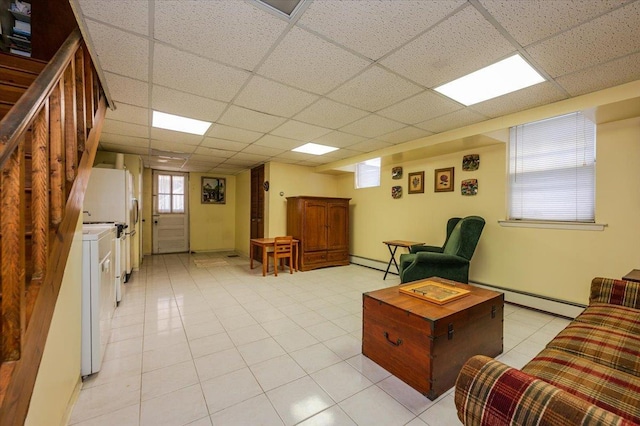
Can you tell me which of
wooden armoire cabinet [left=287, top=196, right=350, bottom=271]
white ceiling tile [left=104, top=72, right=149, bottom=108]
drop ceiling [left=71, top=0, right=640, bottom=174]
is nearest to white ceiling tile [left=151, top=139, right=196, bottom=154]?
drop ceiling [left=71, top=0, right=640, bottom=174]

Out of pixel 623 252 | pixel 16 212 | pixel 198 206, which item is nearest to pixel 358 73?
pixel 16 212

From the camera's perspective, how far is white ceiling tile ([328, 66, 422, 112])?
91.1 inches

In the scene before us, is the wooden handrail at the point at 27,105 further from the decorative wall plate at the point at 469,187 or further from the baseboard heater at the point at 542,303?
the baseboard heater at the point at 542,303

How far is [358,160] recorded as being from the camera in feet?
17.9

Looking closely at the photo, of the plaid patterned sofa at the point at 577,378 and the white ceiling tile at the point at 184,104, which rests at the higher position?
the white ceiling tile at the point at 184,104

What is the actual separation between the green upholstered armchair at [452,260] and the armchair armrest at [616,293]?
1.44 meters

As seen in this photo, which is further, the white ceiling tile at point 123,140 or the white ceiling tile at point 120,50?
the white ceiling tile at point 123,140

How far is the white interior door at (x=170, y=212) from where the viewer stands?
7.49 metres

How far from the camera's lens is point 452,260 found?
11.4 feet

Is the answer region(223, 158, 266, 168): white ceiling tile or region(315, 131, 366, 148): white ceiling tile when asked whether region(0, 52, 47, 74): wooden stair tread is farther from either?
region(223, 158, 266, 168): white ceiling tile

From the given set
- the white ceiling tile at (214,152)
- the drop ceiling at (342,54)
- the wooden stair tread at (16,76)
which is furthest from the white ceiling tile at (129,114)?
the white ceiling tile at (214,152)

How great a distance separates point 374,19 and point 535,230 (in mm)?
3405

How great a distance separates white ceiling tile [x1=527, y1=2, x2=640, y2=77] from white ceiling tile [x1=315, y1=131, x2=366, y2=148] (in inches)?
93.6

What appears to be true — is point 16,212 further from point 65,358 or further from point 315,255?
point 315,255
